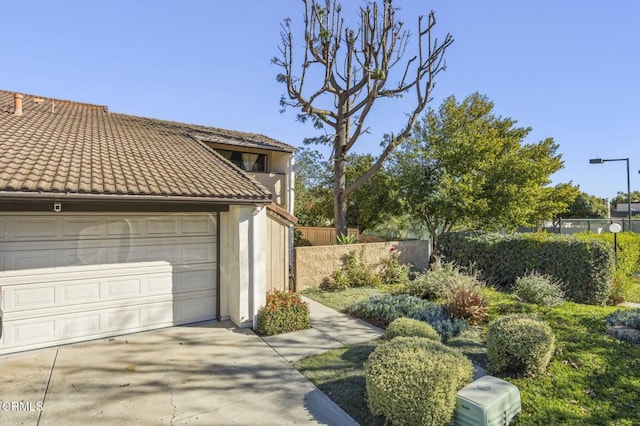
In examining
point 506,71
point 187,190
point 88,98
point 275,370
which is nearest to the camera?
point 275,370

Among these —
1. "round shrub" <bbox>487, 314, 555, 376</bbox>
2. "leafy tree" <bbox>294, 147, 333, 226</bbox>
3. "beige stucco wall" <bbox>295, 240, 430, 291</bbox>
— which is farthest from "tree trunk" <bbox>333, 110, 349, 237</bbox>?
"round shrub" <bbox>487, 314, 555, 376</bbox>

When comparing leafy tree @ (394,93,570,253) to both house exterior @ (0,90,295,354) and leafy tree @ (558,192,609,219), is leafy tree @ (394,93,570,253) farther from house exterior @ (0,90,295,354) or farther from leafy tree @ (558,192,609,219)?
leafy tree @ (558,192,609,219)

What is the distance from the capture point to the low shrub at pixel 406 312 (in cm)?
626

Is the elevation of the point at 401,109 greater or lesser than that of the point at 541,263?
greater

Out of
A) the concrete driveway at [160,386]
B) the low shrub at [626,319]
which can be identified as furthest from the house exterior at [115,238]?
the low shrub at [626,319]

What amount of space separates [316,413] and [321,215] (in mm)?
15178

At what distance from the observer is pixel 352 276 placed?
10.9 metres

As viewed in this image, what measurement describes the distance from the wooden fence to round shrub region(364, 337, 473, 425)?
422 inches

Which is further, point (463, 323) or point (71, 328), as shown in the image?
point (463, 323)

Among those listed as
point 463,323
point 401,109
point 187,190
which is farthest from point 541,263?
point 187,190

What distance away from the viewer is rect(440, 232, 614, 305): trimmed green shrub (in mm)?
8773

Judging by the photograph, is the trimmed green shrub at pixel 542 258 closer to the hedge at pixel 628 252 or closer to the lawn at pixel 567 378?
the lawn at pixel 567 378

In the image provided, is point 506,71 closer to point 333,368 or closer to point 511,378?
point 511,378

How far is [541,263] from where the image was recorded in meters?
9.84
